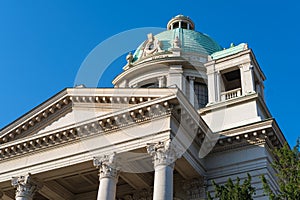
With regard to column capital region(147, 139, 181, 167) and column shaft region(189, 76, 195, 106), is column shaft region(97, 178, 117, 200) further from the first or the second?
column shaft region(189, 76, 195, 106)

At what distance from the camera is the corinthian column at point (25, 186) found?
69.6ft

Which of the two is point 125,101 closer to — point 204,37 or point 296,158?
point 296,158

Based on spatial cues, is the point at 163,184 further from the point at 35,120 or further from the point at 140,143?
the point at 35,120

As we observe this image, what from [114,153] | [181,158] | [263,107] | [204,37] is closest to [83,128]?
[114,153]

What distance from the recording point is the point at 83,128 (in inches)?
825

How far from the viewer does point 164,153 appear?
1834 centimetres

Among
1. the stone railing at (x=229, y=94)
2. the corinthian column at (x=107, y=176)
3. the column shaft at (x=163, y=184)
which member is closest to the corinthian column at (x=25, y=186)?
the corinthian column at (x=107, y=176)

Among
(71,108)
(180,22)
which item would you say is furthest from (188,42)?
(71,108)

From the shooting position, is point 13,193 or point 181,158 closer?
point 181,158

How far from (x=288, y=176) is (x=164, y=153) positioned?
5785mm

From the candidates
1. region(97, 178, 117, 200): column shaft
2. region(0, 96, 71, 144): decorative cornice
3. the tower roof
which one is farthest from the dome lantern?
region(97, 178, 117, 200): column shaft

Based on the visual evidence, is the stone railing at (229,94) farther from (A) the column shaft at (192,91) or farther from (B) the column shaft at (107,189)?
(B) the column shaft at (107,189)

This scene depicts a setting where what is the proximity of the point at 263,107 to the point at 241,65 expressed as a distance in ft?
9.21

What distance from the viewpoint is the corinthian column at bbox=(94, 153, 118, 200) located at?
62.4 ft
